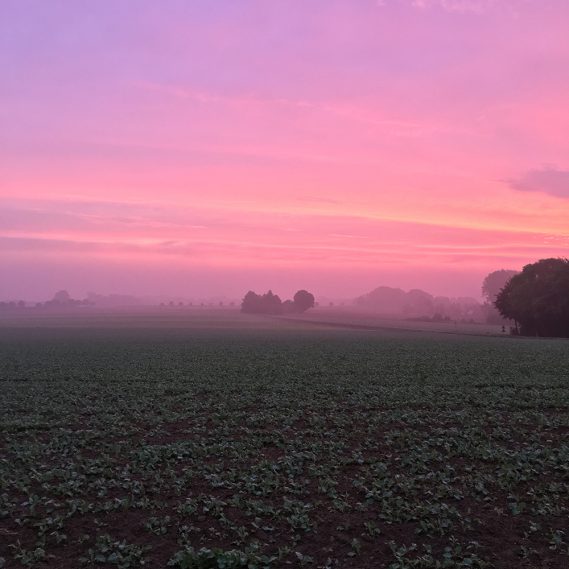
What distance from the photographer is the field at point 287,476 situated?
1146cm

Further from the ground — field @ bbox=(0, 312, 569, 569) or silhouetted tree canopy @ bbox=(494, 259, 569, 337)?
silhouetted tree canopy @ bbox=(494, 259, 569, 337)

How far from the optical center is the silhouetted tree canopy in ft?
276

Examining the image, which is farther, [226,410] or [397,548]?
[226,410]

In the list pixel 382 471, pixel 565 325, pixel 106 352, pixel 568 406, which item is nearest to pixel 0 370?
pixel 106 352

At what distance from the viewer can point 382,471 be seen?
16094 millimetres

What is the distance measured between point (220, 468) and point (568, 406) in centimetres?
1814

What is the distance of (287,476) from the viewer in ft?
52.4

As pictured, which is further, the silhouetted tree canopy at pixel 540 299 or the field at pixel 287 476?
the silhouetted tree canopy at pixel 540 299

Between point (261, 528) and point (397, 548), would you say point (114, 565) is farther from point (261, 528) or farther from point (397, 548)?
point (397, 548)

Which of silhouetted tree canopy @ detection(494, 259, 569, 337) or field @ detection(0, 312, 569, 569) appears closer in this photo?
field @ detection(0, 312, 569, 569)

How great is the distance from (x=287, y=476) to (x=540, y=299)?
264 feet

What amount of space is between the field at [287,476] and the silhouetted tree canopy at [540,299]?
2283 inches

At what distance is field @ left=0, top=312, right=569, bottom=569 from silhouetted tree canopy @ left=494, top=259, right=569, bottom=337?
58.0 m

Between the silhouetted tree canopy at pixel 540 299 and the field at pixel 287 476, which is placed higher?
the silhouetted tree canopy at pixel 540 299
